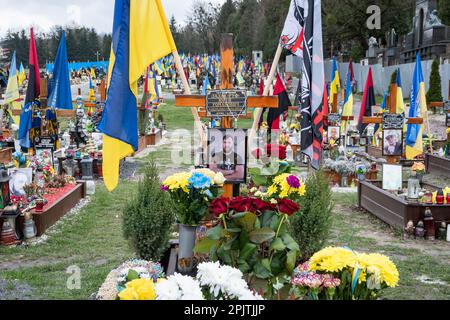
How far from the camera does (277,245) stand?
4.65 meters

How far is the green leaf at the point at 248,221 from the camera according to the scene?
4.68 meters

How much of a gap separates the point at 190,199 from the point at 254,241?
1649mm

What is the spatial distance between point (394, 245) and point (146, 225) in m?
5.09

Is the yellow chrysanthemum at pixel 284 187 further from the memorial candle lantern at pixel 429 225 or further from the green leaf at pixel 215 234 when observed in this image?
the memorial candle lantern at pixel 429 225

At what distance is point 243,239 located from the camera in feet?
15.6

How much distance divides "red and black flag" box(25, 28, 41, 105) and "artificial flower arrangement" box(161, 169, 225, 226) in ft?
33.8

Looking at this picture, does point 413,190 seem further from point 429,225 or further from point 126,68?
point 126,68

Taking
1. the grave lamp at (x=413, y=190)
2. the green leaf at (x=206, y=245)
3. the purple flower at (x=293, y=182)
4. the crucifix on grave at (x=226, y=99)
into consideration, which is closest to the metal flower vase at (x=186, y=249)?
the purple flower at (x=293, y=182)

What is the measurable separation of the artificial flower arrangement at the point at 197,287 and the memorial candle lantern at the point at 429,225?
8.23 meters

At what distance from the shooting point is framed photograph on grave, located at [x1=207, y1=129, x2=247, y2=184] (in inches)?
315

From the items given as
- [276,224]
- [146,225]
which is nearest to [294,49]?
[146,225]

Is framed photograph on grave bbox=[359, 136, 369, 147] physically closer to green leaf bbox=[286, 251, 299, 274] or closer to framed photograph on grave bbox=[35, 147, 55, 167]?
framed photograph on grave bbox=[35, 147, 55, 167]

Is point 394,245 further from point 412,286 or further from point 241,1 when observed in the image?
point 241,1

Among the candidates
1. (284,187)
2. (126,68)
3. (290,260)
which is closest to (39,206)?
(126,68)
